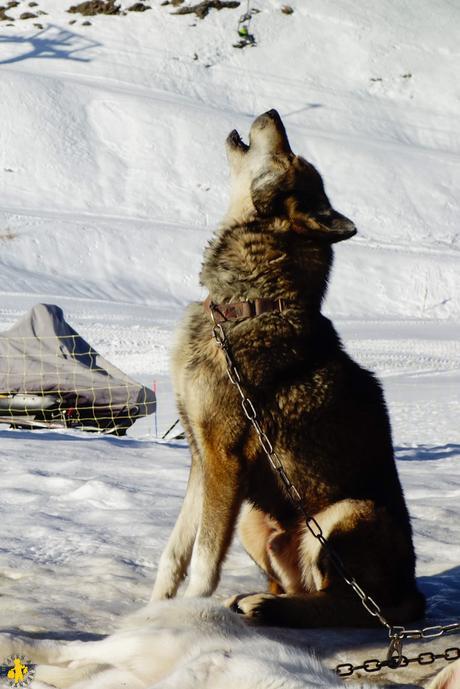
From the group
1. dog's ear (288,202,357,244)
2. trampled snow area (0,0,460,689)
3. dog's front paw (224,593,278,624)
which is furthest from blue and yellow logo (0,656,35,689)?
dog's ear (288,202,357,244)

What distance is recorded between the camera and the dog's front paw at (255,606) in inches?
119

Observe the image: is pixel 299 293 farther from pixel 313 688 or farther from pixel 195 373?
pixel 313 688

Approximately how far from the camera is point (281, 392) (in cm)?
332

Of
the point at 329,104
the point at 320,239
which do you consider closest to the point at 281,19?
the point at 329,104

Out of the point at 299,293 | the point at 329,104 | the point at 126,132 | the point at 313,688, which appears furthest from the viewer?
the point at 329,104

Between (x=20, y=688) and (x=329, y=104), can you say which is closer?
(x=20, y=688)

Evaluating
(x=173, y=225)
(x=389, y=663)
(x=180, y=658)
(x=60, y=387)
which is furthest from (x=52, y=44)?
(x=180, y=658)

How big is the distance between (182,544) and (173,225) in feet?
85.9

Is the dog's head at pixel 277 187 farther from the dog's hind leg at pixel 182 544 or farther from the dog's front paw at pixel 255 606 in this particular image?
the dog's front paw at pixel 255 606

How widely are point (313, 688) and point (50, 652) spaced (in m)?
0.89

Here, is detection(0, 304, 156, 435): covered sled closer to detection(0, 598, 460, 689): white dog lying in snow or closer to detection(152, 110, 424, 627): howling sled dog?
detection(152, 110, 424, 627): howling sled dog

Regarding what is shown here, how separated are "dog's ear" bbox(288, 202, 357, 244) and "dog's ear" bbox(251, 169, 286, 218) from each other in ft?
0.26

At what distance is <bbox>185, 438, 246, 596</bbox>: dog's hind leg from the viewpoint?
125 inches

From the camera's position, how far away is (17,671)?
7.85 feet
